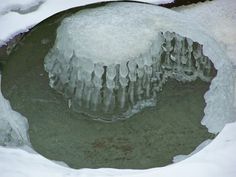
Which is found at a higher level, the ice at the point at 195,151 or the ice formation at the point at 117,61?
the ice formation at the point at 117,61

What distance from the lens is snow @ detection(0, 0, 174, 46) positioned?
40.8 inches

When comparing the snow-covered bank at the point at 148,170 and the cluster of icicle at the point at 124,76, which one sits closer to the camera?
the snow-covered bank at the point at 148,170

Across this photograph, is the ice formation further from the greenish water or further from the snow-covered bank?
the snow-covered bank

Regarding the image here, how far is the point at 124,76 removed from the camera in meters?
1.05

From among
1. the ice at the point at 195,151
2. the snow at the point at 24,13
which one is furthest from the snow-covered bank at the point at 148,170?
the snow at the point at 24,13

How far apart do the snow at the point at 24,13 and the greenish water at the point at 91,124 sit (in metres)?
0.02

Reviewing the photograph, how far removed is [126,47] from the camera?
1.01 m

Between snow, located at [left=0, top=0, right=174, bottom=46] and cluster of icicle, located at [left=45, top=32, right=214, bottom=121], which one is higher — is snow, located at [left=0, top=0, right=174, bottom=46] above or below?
above

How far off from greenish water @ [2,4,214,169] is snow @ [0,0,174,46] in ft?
0.07

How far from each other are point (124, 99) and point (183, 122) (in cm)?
16

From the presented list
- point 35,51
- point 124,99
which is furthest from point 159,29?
point 35,51

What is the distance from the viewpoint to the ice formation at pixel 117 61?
3.31 ft

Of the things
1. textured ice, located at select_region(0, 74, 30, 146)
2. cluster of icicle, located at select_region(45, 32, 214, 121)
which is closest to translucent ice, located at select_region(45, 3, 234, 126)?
cluster of icicle, located at select_region(45, 32, 214, 121)

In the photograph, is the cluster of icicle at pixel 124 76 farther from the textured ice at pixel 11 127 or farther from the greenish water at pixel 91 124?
the textured ice at pixel 11 127
